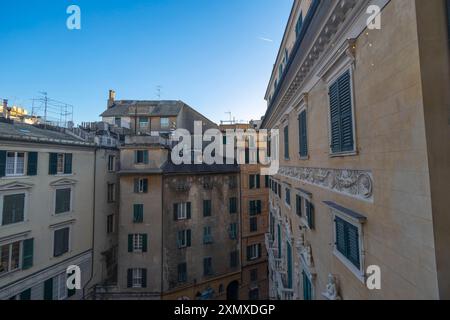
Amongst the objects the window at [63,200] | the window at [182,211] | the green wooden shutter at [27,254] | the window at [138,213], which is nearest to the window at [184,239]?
the window at [182,211]

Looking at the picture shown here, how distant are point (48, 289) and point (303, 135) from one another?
67.3ft

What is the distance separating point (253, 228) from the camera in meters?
26.6

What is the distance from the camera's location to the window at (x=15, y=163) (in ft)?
46.2

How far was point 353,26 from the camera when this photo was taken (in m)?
4.66

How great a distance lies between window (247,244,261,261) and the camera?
85.9 feet

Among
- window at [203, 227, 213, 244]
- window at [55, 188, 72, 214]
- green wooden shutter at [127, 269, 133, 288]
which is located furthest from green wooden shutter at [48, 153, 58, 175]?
window at [203, 227, 213, 244]

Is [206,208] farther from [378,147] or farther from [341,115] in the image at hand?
[378,147]

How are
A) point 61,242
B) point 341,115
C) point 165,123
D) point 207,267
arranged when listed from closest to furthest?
1. point 341,115
2. point 61,242
3. point 207,267
4. point 165,123

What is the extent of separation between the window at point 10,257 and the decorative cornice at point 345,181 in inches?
740

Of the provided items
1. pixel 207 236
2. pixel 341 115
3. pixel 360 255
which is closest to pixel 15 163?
pixel 207 236

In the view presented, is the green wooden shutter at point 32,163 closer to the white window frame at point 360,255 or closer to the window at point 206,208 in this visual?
the window at point 206,208

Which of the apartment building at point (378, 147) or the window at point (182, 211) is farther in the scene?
the window at point (182, 211)

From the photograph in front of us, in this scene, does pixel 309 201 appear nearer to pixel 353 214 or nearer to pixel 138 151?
pixel 353 214

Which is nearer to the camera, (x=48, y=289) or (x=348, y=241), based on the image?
(x=348, y=241)
